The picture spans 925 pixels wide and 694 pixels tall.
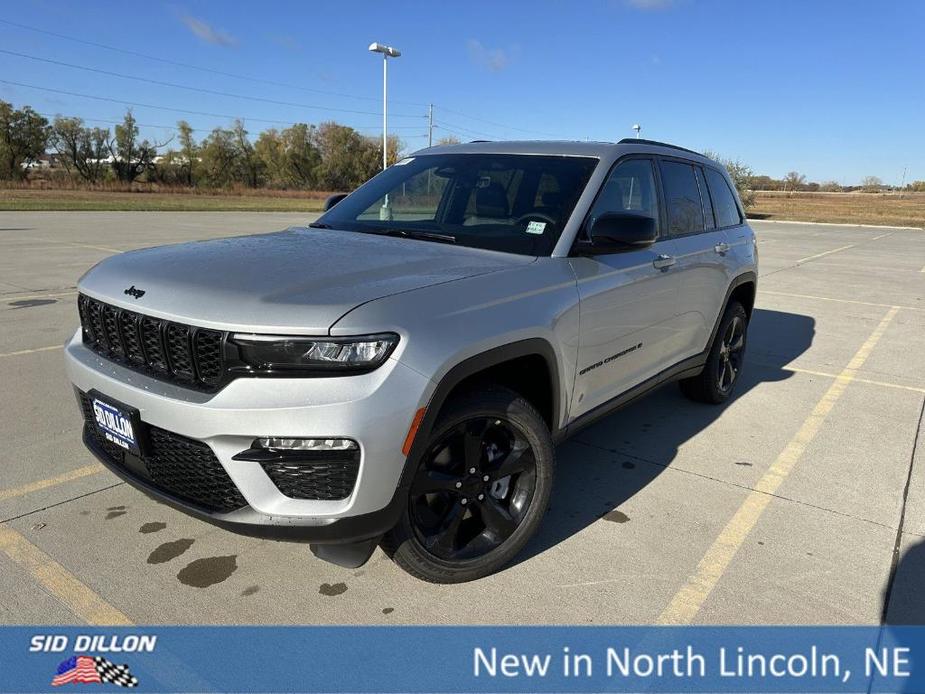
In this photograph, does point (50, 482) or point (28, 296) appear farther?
point (28, 296)

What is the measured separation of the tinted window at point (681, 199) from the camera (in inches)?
164

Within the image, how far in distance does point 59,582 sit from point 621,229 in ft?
9.15

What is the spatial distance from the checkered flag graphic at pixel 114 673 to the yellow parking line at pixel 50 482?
148 centimetres

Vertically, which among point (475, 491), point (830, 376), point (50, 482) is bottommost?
point (50, 482)

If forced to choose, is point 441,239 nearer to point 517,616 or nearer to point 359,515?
point 359,515

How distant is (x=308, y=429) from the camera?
7.14 feet

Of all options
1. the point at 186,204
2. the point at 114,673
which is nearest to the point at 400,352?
the point at 114,673

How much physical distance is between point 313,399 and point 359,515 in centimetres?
43

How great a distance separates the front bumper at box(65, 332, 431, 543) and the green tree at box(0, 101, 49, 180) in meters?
71.4

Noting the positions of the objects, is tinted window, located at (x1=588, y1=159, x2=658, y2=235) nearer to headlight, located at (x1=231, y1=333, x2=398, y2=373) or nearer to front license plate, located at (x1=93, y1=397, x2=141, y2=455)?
headlight, located at (x1=231, y1=333, x2=398, y2=373)

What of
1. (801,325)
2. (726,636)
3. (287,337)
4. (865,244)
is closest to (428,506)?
(287,337)

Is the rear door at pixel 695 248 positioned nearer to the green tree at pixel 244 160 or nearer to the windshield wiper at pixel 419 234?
the windshield wiper at pixel 419 234

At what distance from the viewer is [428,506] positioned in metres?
2.77

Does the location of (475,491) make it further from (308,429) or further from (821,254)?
(821,254)
